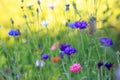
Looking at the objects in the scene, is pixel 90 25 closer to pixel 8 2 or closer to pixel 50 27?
pixel 50 27

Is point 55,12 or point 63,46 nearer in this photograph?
point 63,46

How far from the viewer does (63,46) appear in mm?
2613

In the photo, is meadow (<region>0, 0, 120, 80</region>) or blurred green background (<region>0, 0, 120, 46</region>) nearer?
meadow (<region>0, 0, 120, 80</region>)

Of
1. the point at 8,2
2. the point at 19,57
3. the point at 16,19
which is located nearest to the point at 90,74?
the point at 19,57

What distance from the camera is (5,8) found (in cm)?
454

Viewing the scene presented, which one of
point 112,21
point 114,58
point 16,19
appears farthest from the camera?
point 16,19

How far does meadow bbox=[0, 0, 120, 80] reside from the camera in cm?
270

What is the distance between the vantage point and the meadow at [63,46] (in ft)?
8.84

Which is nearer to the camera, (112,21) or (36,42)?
(36,42)

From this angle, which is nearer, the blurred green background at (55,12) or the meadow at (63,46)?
the meadow at (63,46)

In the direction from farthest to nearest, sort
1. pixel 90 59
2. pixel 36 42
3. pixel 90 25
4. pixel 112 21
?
1. pixel 112 21
2. pixel 36 42
3. pixel 90 25
4. pixel 90 59

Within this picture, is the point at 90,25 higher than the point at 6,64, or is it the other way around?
the point at 90,25

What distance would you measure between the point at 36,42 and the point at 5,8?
3.62ft

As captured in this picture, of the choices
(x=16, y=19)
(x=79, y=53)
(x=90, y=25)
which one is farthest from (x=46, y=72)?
(x=16, y=19)
